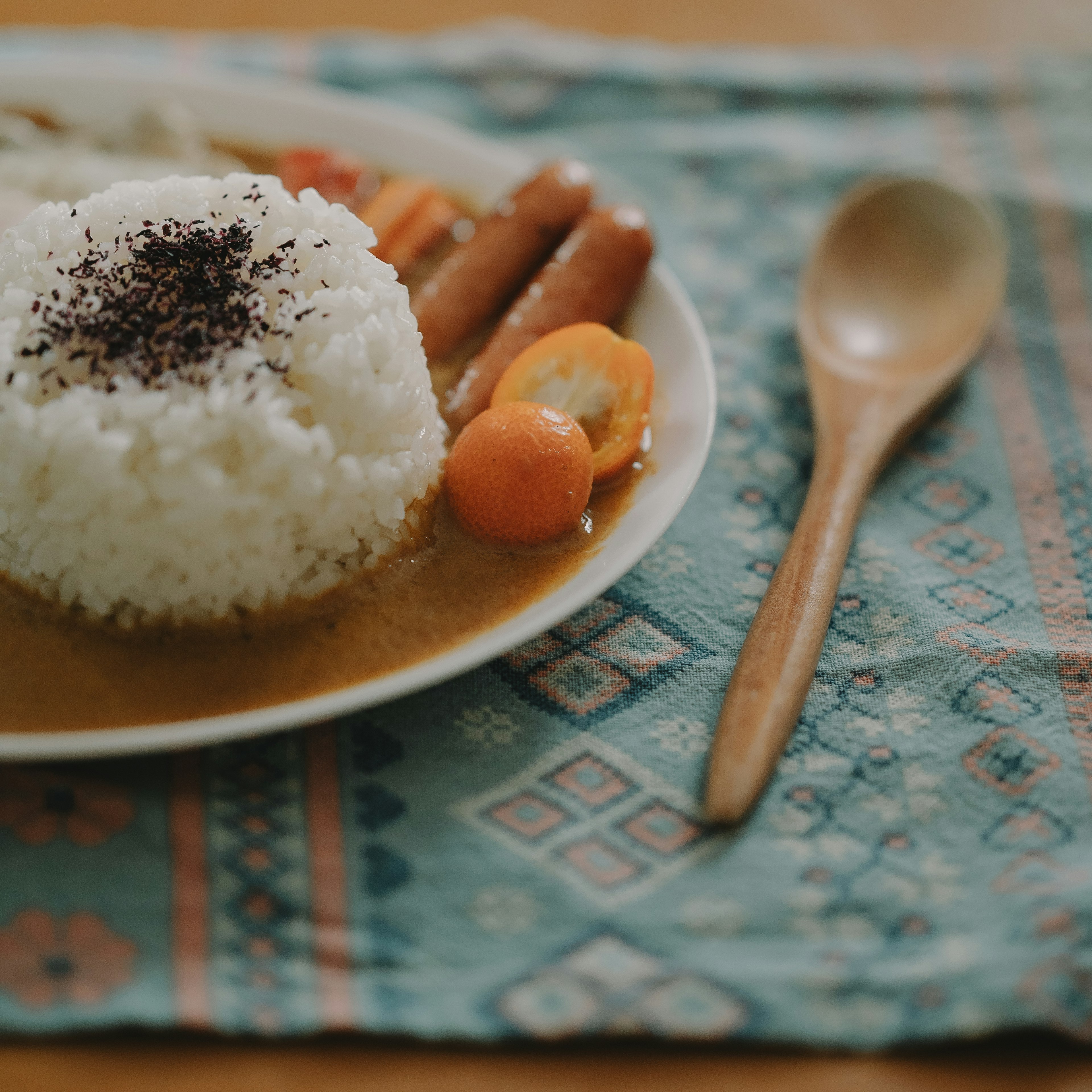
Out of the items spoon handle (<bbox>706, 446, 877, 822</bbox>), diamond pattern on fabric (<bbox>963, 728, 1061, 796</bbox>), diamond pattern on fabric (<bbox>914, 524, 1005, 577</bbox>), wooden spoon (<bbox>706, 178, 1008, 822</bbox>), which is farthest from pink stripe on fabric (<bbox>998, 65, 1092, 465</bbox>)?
diamond pattern on fabric (<bbox>963, 728, 1061, 796</bbox>)

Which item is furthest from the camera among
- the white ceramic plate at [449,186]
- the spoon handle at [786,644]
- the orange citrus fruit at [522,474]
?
the orange citrus fruit at [522,474]

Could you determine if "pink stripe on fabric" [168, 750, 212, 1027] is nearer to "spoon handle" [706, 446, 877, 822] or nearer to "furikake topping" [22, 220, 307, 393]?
"furikake topping" [22, 220, 307, 393]

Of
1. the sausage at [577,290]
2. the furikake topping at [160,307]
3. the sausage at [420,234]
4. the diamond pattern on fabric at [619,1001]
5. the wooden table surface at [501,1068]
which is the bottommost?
the wooden table surface at [501,1068]

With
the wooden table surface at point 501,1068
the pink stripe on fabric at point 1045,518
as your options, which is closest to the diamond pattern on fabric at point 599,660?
the wooden table surface at point 501,1068

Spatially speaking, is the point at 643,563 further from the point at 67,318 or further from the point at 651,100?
the point at 651,100

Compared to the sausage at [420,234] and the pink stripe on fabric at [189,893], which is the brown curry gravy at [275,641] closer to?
the pink stripe on fabric at [189,893]

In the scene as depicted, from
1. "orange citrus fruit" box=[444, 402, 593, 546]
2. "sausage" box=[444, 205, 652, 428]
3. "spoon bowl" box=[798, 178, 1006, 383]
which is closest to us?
"orange citrus fruit" box=[444, 402, 593, 546]

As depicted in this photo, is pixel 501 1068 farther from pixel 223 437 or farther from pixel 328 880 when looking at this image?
pixel 223 437
